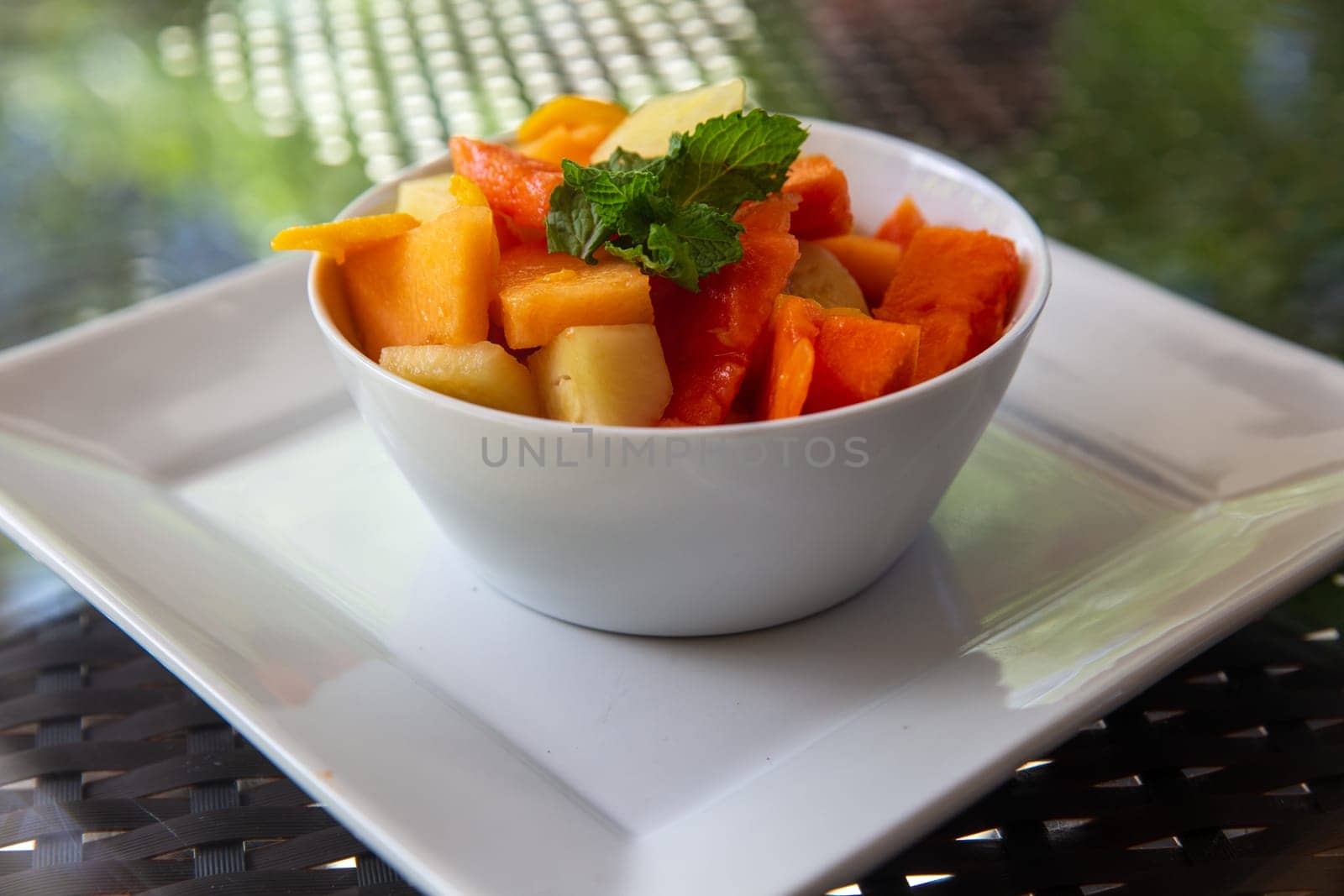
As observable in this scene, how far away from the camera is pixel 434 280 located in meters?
1.28

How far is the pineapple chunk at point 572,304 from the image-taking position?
1.22m

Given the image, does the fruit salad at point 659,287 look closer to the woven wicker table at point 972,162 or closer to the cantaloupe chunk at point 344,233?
the cantaloupe chunk at point 344,233

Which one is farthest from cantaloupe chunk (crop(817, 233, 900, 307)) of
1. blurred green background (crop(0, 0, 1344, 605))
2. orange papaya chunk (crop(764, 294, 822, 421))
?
blurred green background (crop(0, 0, 1344, 605))

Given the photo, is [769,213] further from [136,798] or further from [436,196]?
[136,798]

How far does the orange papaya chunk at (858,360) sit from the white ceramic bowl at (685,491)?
1.8 inches

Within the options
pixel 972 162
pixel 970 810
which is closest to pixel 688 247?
pixel 970 810

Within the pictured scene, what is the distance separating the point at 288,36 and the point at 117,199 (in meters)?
0.87

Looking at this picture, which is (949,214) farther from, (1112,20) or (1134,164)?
(1112,20)

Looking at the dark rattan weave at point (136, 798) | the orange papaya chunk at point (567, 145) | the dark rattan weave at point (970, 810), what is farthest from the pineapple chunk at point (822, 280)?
the dark rattan weave at point (136, 798)

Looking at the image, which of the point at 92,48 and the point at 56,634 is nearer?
the point at 56,634

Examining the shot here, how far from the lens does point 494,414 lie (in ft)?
3.82

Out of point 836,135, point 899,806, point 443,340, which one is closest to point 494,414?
point 443,340

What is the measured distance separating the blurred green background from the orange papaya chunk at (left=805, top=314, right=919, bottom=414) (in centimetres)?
125

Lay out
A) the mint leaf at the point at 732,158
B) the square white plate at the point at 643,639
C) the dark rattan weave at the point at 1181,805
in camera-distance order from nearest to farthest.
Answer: the square white plate at the point at 643,639, the dark rattan weave at the point at 1181,805, the mint leaf at the point at 732,158
